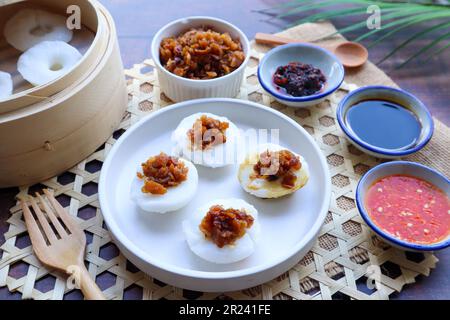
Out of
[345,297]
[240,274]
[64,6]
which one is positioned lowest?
[345,297]

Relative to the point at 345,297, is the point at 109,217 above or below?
above

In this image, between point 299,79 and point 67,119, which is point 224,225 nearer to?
point 67,119

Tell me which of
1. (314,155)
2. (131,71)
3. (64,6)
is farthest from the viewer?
(131,71)

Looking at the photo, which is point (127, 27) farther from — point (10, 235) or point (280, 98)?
point (10, 235)

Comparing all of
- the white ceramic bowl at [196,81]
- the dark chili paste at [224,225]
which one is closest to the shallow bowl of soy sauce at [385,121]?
the white ceramic bowl at [196,81]

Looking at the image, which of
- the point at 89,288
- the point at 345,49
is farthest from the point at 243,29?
the point at 89,288

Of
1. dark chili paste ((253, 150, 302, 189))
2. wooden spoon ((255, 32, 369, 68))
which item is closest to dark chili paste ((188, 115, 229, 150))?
dark chili paste ((253, 150, 302, 189))

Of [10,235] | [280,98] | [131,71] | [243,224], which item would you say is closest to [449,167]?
[280,98]
